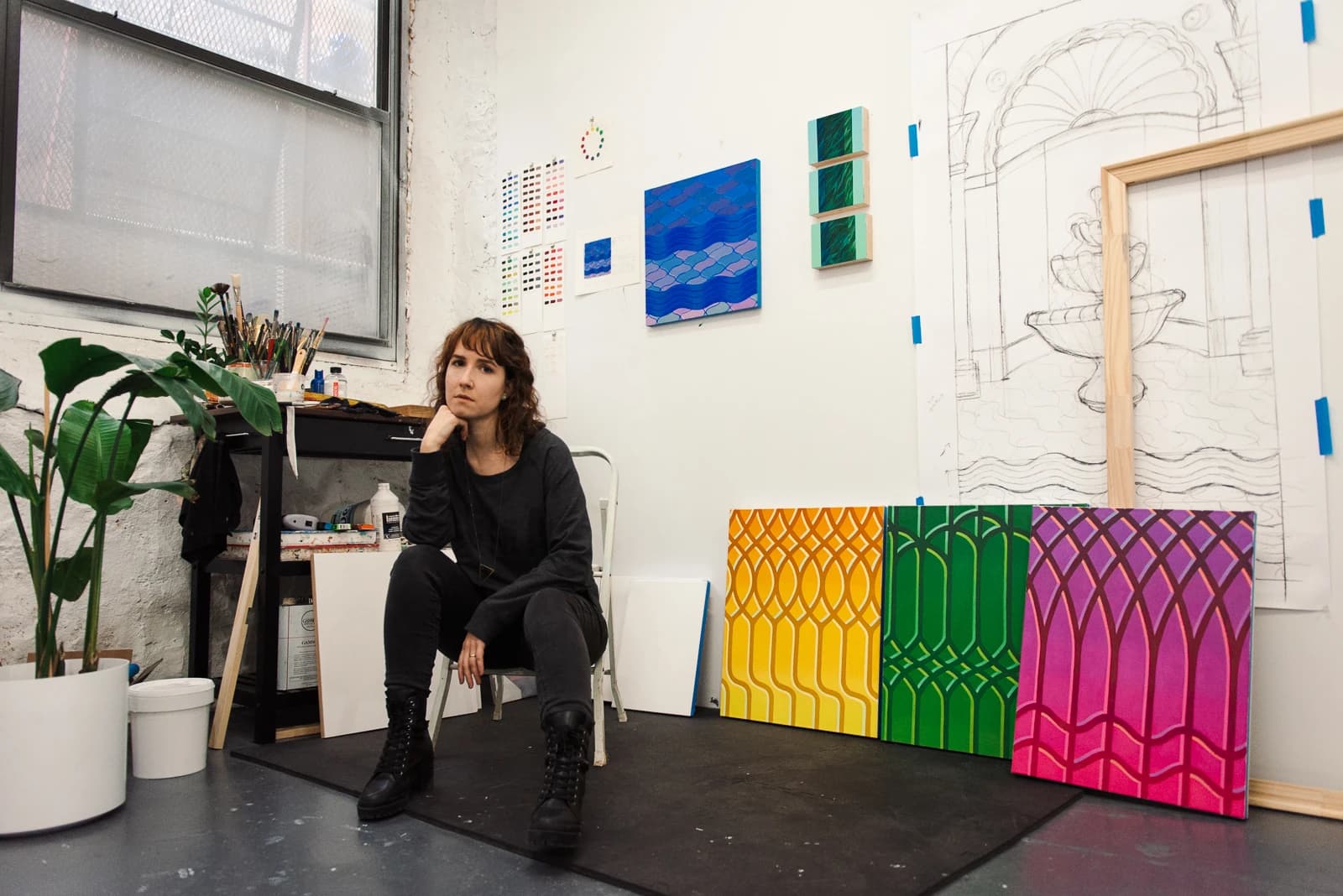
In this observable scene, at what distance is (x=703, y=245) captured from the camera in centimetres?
275

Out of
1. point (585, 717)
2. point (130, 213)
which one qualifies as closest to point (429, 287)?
point (130, 213)

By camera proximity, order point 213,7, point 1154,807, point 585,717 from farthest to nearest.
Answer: point 213,7 < point 1154,807 < point 585,717

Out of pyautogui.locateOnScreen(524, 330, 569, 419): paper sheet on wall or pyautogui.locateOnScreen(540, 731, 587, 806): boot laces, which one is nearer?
pyautogui.locateOnScreen(540, 731, 587, 806): boot laces

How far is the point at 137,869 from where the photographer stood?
4.77 feet

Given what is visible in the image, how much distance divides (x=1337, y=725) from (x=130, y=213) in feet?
10.4

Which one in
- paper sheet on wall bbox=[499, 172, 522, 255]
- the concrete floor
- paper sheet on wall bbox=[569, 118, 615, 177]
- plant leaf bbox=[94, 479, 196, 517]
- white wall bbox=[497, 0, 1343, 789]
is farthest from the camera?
paper sheet on wall bbox=[499, 172, 522, 255]

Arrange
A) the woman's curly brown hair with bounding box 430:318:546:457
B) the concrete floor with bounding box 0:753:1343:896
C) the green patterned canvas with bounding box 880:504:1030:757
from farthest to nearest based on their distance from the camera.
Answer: the green patterned canvas with bounding box 880:504:1030:757 < the woman's curly brown hair with bounding box 430:318:546:457 < the concrete floor with bounding box 0:753:1343:896

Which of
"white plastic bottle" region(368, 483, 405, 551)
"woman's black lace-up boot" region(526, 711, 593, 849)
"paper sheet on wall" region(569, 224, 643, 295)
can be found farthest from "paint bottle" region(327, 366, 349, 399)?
"woman's black lace-up boot" region(526, 711, 593, 849)

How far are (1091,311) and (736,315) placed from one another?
987 mm

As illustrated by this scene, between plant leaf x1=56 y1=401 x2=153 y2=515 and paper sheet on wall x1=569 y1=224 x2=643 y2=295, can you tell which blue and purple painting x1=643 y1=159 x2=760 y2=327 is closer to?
paper sheet on wall x1=569 y1=224 x2=643 y2=295

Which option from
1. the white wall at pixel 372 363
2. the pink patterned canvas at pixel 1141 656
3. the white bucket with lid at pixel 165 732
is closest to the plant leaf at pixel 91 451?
the white bucket with lid at pixel 165 732

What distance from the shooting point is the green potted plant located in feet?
5.28

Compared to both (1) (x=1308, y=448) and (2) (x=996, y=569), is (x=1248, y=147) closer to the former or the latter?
(1) (x=1308, y=448)

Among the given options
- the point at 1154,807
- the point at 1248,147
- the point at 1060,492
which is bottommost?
the point at 1154,807
